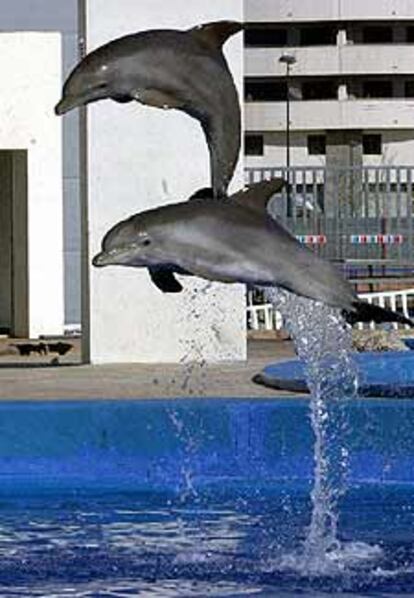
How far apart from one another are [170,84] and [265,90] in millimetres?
61271

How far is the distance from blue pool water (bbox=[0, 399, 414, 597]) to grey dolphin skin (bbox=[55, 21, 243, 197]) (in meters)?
1.77

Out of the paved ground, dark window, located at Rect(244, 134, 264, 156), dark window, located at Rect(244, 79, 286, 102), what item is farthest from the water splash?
dark window, located at Rect(244, 79, 286, 102)

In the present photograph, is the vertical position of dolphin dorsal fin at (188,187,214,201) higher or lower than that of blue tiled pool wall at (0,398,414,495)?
higher

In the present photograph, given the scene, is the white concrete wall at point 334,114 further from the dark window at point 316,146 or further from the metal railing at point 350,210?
the metal railing at point 350,210

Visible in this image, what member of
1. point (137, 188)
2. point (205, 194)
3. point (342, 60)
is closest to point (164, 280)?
point (205, 194)

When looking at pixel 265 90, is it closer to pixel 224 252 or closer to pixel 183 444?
pixel 183 444

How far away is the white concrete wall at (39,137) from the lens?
18.1 meters

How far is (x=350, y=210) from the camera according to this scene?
22.2 metres

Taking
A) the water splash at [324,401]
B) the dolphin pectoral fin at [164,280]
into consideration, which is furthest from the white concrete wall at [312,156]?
the dolphin pectoral fin at [164,280]

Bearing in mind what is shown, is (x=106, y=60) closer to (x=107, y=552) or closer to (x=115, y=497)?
(x=107, y=552)

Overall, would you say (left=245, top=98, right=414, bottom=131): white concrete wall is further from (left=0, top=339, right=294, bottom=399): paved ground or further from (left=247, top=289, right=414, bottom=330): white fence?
(left=0, top=339, right=294, bottom=399): paved ground

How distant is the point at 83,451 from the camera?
32.9 feet

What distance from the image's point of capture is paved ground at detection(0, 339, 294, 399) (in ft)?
36.4

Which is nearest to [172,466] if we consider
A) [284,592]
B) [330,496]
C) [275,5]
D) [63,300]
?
[330,496]
